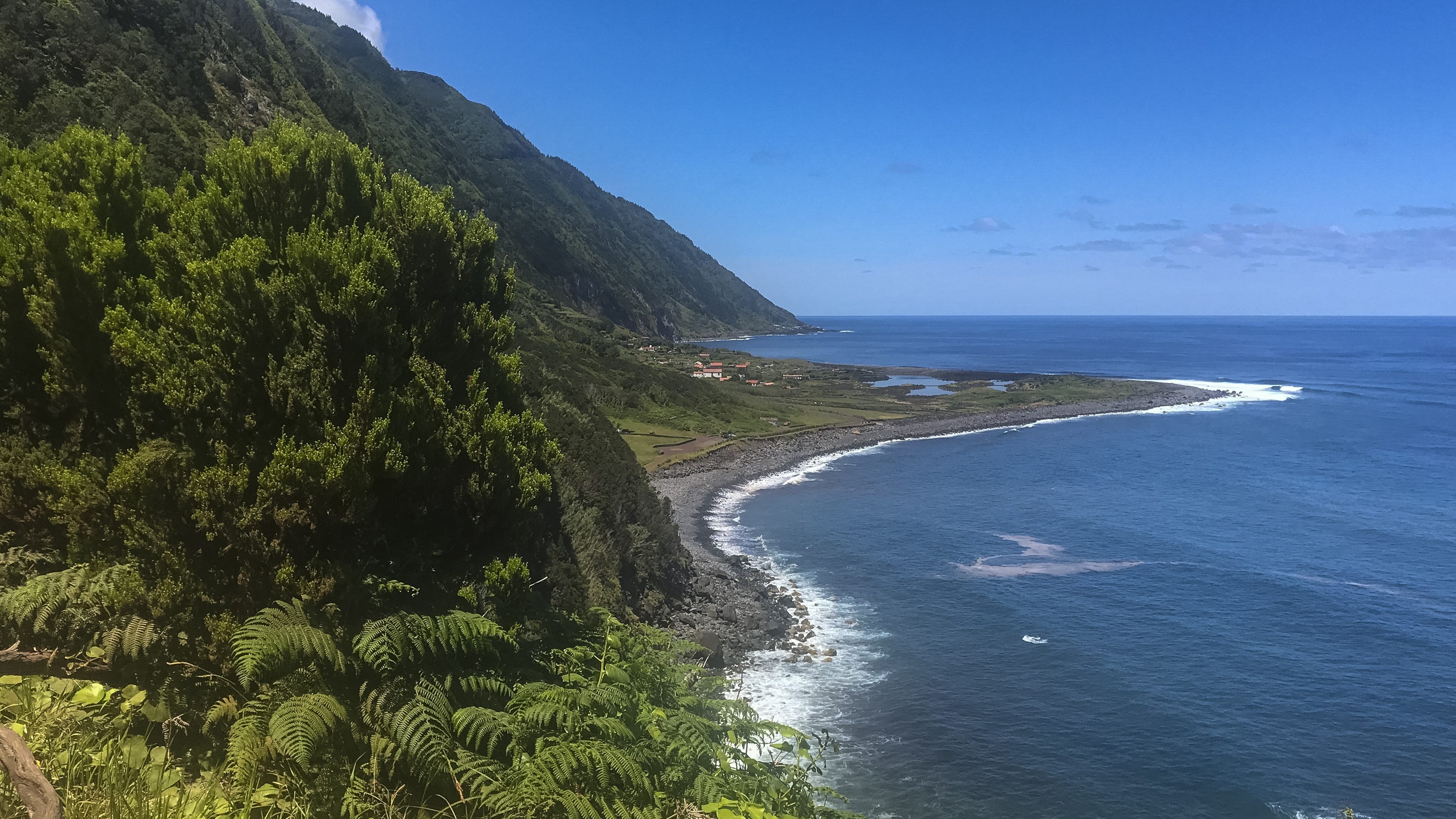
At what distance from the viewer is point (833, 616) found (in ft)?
116

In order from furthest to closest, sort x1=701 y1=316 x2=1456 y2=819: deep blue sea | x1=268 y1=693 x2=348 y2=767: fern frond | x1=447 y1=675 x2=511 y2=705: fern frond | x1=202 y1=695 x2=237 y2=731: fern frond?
1. x1=701 y1=316 x2=1456 y2=819: deep blue sea
2. x1=447 y1=675 x2=511 y2=705: fern frond
3. x1=202 y1=695 x2=237 y2=731: fern frond
4. x1=268 y1=693 x2=348 y2=767: fern frond

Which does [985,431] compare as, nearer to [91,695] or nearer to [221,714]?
[221,714]

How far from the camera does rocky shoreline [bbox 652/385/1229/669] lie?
31969mm

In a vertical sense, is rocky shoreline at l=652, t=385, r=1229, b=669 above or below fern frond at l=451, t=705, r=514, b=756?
below

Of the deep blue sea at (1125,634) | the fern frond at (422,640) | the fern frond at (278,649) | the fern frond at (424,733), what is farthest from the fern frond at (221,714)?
the deep blue sea at (1125,634)

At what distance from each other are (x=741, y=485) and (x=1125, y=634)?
122 feet

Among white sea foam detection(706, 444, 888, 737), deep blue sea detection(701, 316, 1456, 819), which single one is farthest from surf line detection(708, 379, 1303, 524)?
white sea foam detection(706, 444, 888, 737)

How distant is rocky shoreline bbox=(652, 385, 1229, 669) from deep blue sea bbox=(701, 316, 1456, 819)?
5.13 ft

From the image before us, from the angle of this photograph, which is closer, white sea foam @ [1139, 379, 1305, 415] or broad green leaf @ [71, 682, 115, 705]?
broad green leaf @ [71, 682, 115, 705]

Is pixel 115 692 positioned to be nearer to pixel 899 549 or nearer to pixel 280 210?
pixel 280 210

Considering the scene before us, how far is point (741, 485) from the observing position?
221 ft

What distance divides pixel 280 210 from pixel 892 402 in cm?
11247

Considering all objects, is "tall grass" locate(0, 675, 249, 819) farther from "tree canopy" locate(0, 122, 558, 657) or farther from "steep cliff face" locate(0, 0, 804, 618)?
"steep cliff face" locate(0, 0, 804, 618)

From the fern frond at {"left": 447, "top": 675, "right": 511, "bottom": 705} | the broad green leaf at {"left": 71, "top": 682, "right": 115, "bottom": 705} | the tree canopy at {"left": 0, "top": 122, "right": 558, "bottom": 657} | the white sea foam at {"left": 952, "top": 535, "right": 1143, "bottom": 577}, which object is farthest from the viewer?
the white sea foam at {"left": 952, "top": 535, "right": 1143, "bottom": 577}
